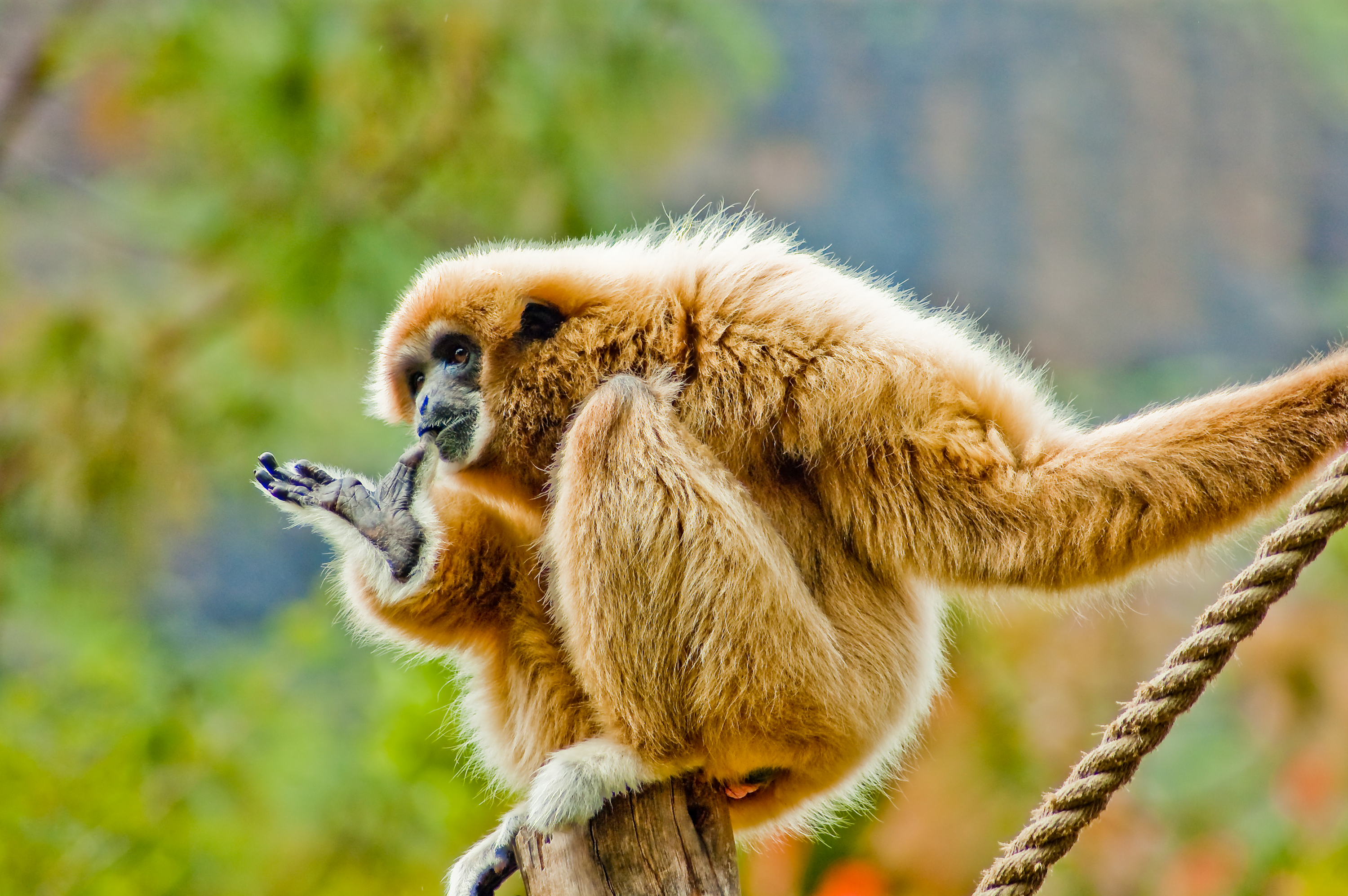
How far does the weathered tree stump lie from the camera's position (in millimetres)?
2727

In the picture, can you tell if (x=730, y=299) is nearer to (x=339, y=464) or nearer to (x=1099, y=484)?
(x=1099, y=484)

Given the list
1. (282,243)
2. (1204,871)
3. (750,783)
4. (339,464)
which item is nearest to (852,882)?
(1204,871)

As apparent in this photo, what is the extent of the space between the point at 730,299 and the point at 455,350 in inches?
34.4

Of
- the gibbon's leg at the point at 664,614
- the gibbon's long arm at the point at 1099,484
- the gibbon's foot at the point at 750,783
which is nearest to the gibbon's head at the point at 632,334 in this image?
the gibbon's long arm at the point at 1099,484

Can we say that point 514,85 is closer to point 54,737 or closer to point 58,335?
point 58,335

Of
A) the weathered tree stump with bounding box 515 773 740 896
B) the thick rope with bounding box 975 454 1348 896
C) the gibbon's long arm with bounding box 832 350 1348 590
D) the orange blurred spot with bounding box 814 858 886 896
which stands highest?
the gibbon's long arm with bounding box 832 350 1348 590

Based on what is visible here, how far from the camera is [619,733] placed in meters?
2.85

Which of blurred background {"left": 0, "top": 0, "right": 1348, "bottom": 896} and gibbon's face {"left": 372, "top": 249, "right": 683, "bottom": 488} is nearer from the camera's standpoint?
gibbon's face {"left": 372, "top": 249, "right": 683, "bottom": 488}

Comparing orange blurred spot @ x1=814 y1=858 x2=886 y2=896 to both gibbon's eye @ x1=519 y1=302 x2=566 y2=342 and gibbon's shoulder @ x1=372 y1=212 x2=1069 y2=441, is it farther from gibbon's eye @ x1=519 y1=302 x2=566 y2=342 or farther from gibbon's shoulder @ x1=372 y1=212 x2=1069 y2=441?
gibbon's eye @ x1=519 y1=302 x2=566 y2=342

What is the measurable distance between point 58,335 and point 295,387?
190cm

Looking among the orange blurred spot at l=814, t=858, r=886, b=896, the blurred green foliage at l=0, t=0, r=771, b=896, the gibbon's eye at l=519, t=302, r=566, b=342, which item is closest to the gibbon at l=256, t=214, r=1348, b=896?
the gibbon's eye at l=519, t=302, r=566, b=342

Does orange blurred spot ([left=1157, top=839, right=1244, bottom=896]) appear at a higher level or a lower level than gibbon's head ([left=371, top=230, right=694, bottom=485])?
lower

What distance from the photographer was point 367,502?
3180mm

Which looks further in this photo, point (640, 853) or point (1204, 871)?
point (1204, 871)
